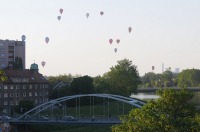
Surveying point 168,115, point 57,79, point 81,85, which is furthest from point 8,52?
point 168,115

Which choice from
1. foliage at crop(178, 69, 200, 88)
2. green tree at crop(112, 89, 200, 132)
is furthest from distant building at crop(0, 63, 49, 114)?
foliage at crop(178, 69, 200, 88)

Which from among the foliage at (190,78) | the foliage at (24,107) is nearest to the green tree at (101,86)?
the foliage at (24,107)

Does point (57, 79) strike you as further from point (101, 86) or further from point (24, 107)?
point (24, 107)

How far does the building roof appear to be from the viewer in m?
77.0

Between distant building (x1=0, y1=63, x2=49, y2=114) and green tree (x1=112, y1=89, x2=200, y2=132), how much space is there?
2125 inches

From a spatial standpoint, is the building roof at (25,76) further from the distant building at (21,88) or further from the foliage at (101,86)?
the foliage at (101,86)

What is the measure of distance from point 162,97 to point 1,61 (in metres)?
98.3

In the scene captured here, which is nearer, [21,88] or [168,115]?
[168,115]

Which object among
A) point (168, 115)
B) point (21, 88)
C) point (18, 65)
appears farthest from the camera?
point (18, 65)

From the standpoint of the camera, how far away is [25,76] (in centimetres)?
8000

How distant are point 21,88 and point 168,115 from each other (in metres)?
59.5

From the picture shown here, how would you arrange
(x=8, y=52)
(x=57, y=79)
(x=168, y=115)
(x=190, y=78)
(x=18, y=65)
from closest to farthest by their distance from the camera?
(x=168, y=115), (x=18, y=65), (x=8, y=52), (x=57, y=79), (x=190, y=78)

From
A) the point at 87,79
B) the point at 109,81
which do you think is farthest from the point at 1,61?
the point at 87,79

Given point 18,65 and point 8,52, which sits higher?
point 8,52
